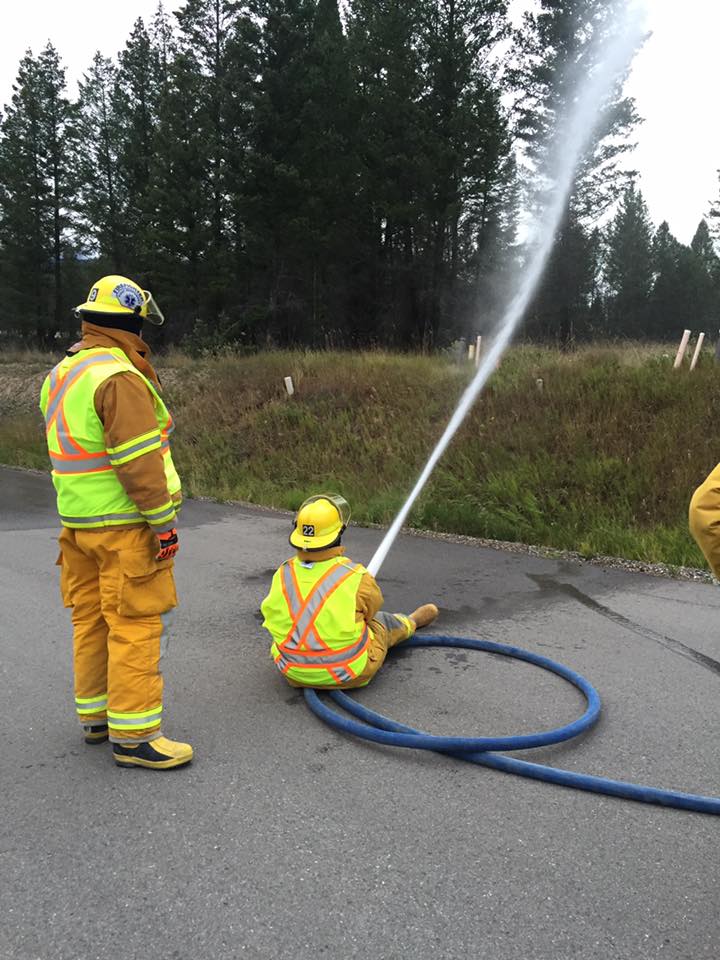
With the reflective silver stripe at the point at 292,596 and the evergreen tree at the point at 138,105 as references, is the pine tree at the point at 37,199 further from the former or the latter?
the reflective silver stripe at the point at 292,596

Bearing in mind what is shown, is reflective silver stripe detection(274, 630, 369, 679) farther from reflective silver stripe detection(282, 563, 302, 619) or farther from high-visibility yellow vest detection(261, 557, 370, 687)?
reflective silver stripe detection(282, 563, 302, 619)

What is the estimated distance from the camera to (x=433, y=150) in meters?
25.5

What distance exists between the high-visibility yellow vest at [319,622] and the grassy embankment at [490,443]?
3.89m

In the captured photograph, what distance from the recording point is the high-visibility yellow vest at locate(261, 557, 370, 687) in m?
Result: 3.64

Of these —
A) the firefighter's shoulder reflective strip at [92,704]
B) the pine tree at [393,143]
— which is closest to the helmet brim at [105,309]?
the firefighter's shoulder reflective strip at [92,704]

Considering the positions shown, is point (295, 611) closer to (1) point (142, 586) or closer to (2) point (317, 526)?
(2) point (317, 526)

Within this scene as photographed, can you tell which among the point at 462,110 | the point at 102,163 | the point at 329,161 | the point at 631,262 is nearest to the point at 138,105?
the point at 102,163

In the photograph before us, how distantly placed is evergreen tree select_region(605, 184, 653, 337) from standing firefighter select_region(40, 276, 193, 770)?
55.9 meters

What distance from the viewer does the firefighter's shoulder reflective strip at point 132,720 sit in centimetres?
314

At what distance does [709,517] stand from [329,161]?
27.4m

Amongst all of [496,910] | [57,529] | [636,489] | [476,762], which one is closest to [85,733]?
[476,762]

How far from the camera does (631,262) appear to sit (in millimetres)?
57062

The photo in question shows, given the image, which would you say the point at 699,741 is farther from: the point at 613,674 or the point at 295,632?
the point at 295,632

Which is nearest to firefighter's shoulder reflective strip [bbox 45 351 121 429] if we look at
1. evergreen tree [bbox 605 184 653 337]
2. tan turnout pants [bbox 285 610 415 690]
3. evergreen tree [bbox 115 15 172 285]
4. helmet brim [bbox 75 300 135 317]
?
helmet brim [bbox 75 300 135 317]
